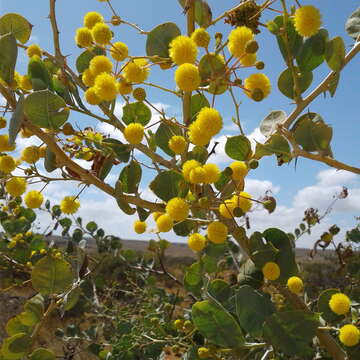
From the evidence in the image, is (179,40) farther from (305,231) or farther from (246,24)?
(305,231)

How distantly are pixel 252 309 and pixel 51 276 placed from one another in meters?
0.62

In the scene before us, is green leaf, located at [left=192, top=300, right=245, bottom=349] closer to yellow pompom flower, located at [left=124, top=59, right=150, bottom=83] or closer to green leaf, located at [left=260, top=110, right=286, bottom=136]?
green leaf, located at [left=260, top=110, right=286, bottom=136]

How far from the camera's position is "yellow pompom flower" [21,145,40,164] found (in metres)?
1.25

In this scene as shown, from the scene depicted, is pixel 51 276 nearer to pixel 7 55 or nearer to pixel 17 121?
pixel 17 121

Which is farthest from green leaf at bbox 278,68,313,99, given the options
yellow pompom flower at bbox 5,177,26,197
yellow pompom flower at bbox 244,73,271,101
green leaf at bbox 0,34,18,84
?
yellow pompom flower at bbox 5,177,26,197

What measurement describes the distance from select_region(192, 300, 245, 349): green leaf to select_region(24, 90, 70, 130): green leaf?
649mm

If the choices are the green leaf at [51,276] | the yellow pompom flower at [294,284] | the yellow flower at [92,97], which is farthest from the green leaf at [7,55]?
the yellow pompom flower at [294,284]

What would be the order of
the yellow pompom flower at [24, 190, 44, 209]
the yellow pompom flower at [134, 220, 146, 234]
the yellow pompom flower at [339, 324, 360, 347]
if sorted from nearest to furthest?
the yellow pompom flower at [339, 324, 360, 347] < the yellow pompom flower at [24, 190, 44, 209] < the yellow pompom flower at [134, 220, 146, 234]

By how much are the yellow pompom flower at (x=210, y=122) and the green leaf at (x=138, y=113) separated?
39cm

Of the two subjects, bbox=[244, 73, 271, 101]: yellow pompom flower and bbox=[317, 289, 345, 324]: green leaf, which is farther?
bbox=[317, 289, 345, 324]: green leaf

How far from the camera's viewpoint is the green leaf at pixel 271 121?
1.05 metres

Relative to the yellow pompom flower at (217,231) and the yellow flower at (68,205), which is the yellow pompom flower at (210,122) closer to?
the yellow pompom flower at (217,231)

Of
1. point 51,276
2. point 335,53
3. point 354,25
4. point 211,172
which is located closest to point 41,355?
point 51,276

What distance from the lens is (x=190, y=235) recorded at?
135 cm
